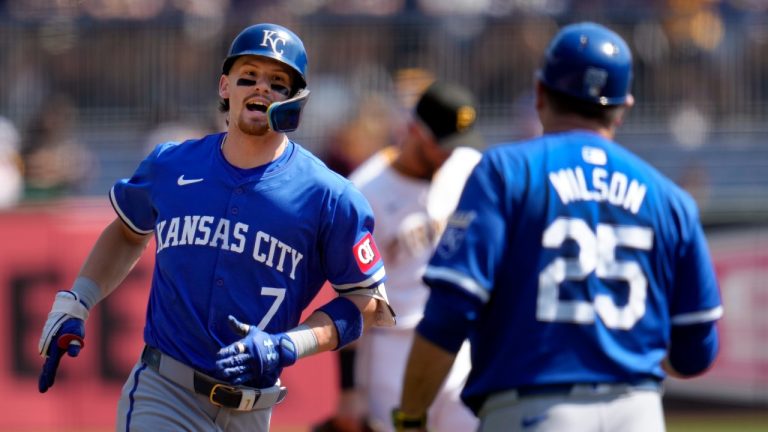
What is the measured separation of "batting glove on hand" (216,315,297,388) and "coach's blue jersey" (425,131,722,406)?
0.76 metres

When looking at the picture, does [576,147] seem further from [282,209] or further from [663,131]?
[663,131]

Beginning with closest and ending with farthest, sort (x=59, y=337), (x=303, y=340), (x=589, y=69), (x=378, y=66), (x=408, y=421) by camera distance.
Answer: (x=589, y=69), (x=408, y=421), (x=303, y=340), (x=59, y=337), (x=378, y=66)

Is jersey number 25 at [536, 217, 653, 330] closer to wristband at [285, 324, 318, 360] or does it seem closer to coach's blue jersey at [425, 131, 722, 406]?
coach's blue jersey at [425, 131, 722, 406]

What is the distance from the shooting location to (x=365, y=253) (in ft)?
A: 17.9

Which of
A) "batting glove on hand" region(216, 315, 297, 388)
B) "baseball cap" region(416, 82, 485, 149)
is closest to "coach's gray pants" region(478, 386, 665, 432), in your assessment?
"batting glove on hand" region(216, 315, 297, 388)

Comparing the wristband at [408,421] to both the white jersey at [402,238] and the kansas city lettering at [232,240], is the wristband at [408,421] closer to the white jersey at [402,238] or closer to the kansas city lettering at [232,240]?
the kansas city lettering at [232,240]

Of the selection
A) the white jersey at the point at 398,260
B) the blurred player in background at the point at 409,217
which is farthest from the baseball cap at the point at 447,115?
the white jersey at the point at 398,260

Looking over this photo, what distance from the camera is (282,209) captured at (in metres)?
5.44

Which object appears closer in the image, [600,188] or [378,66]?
[600,188]

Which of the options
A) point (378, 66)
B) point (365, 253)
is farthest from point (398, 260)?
point (378, 66)

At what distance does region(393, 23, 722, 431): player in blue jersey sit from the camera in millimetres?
4516

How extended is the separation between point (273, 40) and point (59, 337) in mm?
1440

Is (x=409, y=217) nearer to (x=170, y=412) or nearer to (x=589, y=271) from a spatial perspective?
(x=170, y=412)

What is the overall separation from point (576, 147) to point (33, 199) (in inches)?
419
